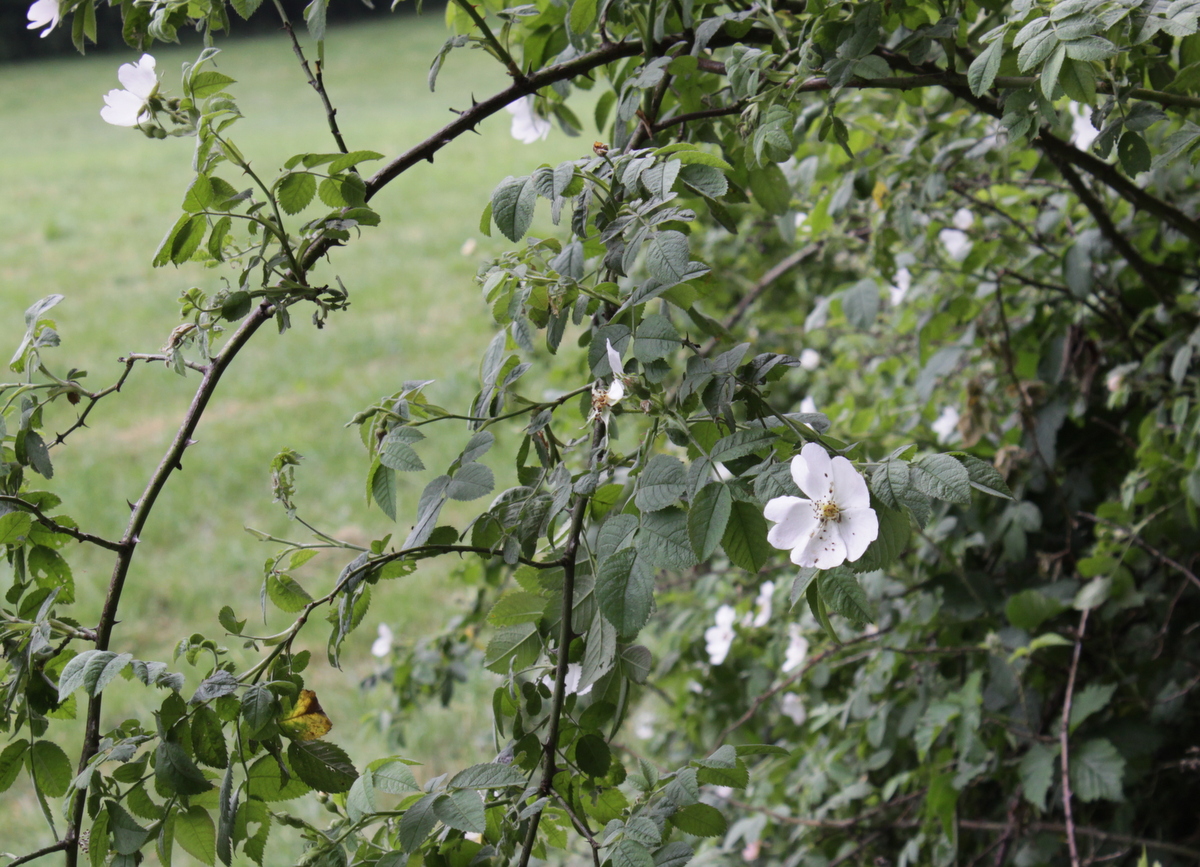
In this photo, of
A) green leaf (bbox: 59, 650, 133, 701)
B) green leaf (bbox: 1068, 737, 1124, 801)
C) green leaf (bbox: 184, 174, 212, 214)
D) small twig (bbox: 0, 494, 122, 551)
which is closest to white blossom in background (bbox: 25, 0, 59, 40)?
green leaf (bbox: 184, 174, 212, 214)

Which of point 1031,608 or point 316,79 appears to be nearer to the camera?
point 316,79

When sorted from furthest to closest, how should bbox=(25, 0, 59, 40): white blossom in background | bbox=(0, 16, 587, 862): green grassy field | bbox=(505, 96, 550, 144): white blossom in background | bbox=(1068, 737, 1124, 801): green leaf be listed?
1. bbox=(0, 16, 587, 862): green grassy field
2. bbox=(1068, 737, 1124, 801): green leaf
3. bbox=(505, 96, 550, 144): white blossom in background
4. bbox=(25, 0, 59, 40): white blossom in background

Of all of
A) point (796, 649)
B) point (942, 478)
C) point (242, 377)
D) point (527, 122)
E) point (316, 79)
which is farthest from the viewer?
point (242, 377)

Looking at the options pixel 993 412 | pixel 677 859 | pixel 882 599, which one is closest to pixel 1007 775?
pixel 882 599

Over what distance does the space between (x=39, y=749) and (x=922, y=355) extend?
1.14m

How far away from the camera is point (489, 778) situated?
0.61 m

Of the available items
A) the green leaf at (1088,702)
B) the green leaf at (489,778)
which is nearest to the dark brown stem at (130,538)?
the green leaf at (489,778)

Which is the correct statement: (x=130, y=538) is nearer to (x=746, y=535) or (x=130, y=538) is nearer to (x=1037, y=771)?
(x=746, y=535)

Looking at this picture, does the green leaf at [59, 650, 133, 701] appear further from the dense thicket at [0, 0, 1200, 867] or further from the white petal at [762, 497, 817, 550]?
the white petal at [762, 497, 817, 550]

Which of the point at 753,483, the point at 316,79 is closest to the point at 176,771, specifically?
the point at 753,483

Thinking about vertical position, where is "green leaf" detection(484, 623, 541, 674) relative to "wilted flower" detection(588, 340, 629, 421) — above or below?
below

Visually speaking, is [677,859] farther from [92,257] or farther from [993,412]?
[92,257]

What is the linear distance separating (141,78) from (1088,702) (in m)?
1.14

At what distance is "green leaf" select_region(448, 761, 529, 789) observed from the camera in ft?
1.98
